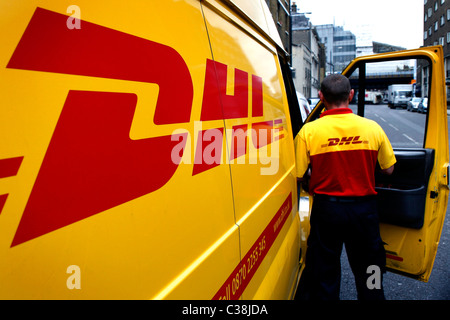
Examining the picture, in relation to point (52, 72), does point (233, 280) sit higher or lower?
lower

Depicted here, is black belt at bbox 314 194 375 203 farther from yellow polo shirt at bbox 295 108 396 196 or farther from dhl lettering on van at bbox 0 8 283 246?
dhl lettering on van at bbox 0 8 283 246

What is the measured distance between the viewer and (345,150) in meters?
2.15

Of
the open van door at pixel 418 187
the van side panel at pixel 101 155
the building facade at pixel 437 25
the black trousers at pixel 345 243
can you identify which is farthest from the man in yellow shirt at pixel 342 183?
the building facade at pixel 437 25

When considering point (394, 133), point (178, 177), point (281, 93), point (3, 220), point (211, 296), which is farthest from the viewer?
point (394, 133)

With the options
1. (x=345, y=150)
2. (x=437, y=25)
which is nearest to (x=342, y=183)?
(x=345, y=150)

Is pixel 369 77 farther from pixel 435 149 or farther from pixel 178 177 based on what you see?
pixel 178 177

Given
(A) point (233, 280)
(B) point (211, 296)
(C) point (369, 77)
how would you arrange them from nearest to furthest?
(B) point (211, 296), (A) point (233, 280), (C) point (369, 77)

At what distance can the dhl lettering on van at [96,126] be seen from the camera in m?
0.59

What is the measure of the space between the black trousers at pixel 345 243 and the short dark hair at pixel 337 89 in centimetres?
68

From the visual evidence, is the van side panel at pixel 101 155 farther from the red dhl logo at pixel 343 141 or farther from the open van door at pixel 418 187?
the open van door at pixel 418 187

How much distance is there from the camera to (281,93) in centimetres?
234
